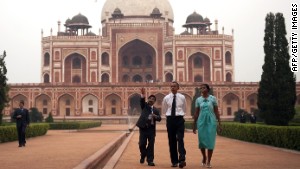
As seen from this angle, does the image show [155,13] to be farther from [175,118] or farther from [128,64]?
[175,118]

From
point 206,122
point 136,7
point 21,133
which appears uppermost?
point 136,7

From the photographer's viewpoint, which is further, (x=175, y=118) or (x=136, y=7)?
(x=136, y=7)

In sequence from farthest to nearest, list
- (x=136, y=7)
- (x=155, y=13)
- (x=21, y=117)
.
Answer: (x=136, y=7) < (x=155, y=13) < (x=21, y=117)

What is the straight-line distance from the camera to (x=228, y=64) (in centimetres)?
5566

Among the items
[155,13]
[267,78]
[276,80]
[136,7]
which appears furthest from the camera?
[136,7]

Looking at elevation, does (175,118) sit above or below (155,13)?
below

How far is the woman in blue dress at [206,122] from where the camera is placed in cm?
748

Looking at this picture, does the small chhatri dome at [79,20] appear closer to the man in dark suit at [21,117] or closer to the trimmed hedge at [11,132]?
the trimmed hedge at [11,132]

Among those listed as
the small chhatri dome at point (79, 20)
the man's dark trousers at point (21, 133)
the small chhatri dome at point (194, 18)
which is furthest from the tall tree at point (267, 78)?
the small chhatri dome at point (79, 20)

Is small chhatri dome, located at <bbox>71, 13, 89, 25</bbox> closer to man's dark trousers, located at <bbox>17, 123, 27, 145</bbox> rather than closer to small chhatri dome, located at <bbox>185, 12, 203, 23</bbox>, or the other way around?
small chhatri dome, located at <bbox>185, 12, 203, 23</bbox>

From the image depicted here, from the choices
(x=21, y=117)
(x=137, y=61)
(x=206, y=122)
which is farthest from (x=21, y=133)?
(x=137, y=61)

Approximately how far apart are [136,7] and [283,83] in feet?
133

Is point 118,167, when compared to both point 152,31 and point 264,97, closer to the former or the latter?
point 264,97

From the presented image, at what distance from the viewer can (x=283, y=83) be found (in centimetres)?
1983
